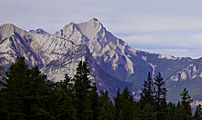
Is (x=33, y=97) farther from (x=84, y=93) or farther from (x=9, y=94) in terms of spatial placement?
(x=84, y=93)

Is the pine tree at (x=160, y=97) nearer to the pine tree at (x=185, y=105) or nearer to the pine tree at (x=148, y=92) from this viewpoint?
the pine tree at (x=148, y=92)

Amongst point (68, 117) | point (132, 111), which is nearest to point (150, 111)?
point (132, 111)

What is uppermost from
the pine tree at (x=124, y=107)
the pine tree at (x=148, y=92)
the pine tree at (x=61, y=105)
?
the pine tree at (x=148, y=92)

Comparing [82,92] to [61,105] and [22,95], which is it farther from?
[22,95]

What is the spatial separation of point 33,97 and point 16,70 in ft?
7.64

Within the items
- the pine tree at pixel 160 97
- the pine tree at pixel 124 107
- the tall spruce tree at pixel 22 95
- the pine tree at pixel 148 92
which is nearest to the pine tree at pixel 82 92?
the tall spruce tree at pixel 22 95

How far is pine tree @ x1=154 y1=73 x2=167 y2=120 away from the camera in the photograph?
69.4m

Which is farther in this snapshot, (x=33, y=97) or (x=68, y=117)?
(x=68, y=117)

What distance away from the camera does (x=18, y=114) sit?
104ft

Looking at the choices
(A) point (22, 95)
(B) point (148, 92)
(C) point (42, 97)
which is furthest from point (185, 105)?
(A) point (22, 95)

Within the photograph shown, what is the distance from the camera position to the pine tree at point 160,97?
69.4 m

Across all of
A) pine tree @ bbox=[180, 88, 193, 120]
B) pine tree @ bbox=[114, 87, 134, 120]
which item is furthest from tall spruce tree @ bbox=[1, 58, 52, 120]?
pine tree @ bbox=[180, 88, 193, 120]

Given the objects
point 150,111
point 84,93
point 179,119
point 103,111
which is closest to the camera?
point 84,93

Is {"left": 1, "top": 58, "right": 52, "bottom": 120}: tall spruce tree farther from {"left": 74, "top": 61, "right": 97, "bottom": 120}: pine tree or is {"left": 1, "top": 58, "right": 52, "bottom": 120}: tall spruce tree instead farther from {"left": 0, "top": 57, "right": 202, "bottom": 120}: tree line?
{"left": 74, "top": 61, "right": 97, "bottom": 120}: pine tree
